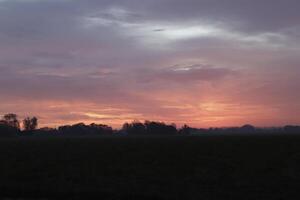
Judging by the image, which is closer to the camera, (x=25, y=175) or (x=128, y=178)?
(x=128, y=178)

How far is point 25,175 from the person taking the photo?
102ft

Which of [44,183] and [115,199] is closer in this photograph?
[115,199]

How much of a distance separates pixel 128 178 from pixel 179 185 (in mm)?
4889

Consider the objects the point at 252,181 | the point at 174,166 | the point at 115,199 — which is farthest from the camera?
the point at 174,166

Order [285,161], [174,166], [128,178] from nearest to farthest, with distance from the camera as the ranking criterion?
[128,178], [174,166], [285,161]

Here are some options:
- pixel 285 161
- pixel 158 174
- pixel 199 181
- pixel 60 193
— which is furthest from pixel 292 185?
pixel 285 161

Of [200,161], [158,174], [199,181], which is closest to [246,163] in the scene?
[200,161]

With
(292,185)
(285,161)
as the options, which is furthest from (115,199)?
(285,161)

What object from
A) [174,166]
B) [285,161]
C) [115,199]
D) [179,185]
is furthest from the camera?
[285,161]

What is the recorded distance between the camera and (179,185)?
2441cm

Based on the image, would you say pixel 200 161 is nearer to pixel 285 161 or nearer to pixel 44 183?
pixel 285 161

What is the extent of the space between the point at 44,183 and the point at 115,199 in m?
6.57

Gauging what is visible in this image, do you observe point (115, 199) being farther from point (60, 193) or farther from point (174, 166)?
point (174, 166)

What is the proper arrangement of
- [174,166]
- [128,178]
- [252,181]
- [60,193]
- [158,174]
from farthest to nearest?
1. [174,166]
2. [158,174]
3. [128,178]
4. [252,181]
5. [60,193]
